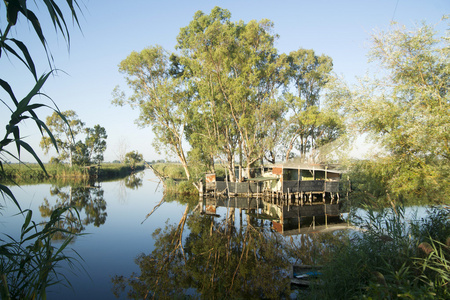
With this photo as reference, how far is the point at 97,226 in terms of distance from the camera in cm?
1451

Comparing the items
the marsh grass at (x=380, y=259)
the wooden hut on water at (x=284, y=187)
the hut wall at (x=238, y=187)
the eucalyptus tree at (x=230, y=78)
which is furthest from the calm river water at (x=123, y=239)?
the eucalyptus tree at (x=230, y=78)

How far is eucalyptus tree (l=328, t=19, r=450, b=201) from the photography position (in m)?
8.59

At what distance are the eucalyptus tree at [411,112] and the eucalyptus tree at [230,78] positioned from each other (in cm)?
1342

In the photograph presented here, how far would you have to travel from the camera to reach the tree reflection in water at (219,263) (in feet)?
23.1

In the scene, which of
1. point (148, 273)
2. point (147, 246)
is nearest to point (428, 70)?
point (148, 273)

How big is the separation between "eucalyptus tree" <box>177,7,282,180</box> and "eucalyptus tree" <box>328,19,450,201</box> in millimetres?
13419

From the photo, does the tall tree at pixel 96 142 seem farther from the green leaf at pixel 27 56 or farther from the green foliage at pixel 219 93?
the green leaf at pixel 27 56

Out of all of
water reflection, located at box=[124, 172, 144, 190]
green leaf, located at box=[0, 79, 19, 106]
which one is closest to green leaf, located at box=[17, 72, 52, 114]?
green leaf, located at box=[0, 79, 19, 106]

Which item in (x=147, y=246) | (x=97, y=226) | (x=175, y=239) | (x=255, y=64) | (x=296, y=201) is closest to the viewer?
(x=147, y=246)

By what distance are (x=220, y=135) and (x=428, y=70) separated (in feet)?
58.3

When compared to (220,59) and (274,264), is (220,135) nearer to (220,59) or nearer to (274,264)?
(220,59)

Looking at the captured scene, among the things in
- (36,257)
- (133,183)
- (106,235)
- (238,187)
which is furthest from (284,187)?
(133,183)

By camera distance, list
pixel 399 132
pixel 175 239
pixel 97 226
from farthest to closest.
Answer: pixel 97 226 → pixel 175 239 → pixel 399 132

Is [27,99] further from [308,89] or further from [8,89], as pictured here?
[308,89]
